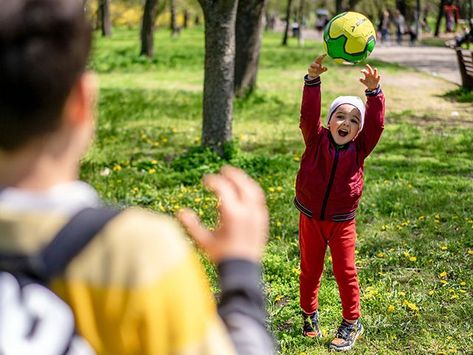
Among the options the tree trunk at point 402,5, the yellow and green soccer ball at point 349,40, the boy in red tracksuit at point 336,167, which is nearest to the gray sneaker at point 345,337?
the boy in red tracksuit at point 336,167

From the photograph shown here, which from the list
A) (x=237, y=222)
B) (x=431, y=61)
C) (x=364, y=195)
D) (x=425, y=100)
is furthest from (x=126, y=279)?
(x=431, y=61)

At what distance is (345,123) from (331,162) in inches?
9.5

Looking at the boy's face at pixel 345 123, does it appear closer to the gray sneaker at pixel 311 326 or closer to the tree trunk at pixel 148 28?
the gray sneaker at pixel 311 326

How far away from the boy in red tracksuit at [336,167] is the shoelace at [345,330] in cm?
23

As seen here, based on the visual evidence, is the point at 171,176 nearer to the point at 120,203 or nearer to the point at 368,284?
the point at 120,203

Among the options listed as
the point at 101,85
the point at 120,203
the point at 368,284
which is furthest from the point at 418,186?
the point at 101,85

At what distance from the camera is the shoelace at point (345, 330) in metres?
4.29

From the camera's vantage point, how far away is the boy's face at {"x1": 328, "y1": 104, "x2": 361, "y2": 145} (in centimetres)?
405

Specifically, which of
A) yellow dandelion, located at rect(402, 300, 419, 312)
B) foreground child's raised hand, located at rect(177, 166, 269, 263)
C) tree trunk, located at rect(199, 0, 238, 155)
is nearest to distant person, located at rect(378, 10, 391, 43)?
tree trunk, located at rect(199, 0, 238, 155)

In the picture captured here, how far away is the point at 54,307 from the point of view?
3.80 feet

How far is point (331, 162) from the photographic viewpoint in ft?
13.4

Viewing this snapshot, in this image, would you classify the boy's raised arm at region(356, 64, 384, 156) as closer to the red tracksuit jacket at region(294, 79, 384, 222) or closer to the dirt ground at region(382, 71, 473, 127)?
the red tracksuit jacket at region(294, 79, 384, 222)

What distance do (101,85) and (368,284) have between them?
43.5 feet

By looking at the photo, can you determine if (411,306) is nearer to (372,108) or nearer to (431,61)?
(372,108)
